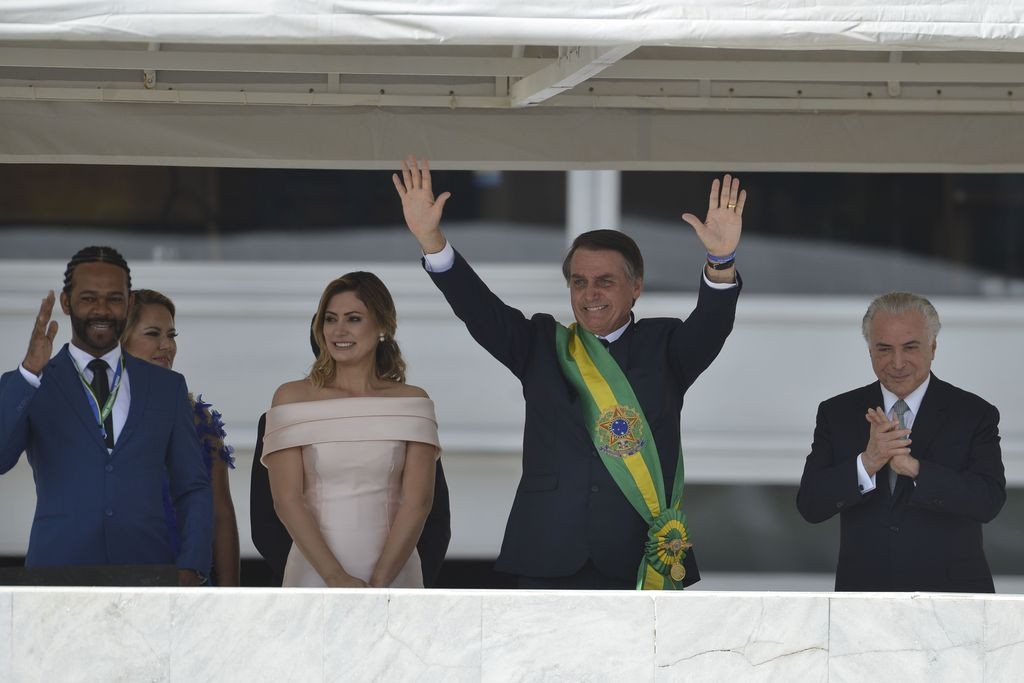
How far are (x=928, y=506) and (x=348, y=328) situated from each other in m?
1.63

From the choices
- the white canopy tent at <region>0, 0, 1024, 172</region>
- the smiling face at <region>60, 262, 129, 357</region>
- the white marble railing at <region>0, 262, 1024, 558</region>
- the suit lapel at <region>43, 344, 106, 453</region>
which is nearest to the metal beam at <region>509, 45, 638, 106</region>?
the white canopy tent at <region>0, 0, 1024, 172</region>

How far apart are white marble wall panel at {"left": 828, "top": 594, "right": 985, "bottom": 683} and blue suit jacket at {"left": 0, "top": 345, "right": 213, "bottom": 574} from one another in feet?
5.48

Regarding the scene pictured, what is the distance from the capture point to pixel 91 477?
405cm

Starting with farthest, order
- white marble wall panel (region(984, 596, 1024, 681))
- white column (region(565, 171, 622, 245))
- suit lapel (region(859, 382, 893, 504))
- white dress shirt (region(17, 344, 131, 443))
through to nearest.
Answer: white column (region(565, 171, 622, 245)) < suit lapel (region(859, 382, 893, 504)) < white dress shirt (region(17, 344, 131, 443)) < white marble wall panel (region(984, 596, 1024, 681))

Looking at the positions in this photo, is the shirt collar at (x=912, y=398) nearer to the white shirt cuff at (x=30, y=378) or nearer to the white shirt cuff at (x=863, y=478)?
the white shirt cuff at (x=863, y=478)

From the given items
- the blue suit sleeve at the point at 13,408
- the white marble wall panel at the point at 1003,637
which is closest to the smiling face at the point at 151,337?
the blue suit sleeve at the point at 13,408

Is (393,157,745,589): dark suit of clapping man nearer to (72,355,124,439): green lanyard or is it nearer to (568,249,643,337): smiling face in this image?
(568,249,643,337): smiling face

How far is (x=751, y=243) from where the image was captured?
7723 millimetres

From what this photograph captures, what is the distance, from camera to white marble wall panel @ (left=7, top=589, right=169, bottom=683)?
359 centimetres

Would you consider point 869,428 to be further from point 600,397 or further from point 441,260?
point 441,260

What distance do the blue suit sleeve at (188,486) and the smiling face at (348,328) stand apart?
437 mm

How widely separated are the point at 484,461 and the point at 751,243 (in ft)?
5.53

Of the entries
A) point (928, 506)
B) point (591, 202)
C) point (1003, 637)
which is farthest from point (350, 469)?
point (591, 202)

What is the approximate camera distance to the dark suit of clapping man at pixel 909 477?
13.4ft
